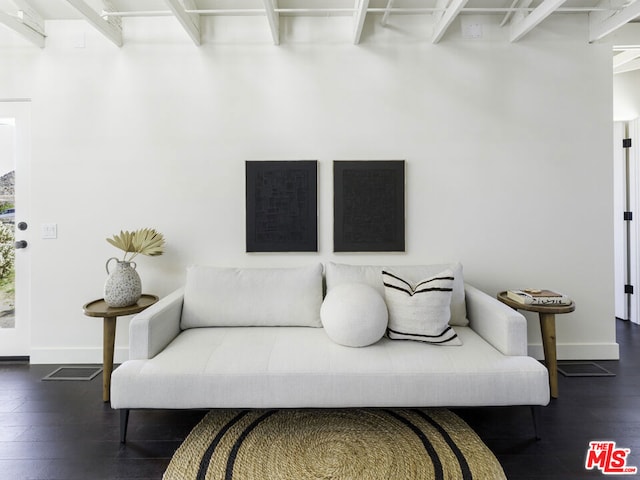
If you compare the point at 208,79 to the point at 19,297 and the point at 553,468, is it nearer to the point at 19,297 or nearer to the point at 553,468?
the point at 19,297

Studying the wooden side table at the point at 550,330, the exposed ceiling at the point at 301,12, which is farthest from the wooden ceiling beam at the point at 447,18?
the wooden side table at the point at 550,330

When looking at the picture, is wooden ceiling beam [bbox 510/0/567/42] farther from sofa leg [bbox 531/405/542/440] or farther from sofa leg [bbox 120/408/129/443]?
sofa leg [bbox 120/408/129/443]

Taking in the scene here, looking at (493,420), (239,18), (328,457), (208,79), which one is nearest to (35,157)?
(208,79)

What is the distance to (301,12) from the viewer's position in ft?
8.52

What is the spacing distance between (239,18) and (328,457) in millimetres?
2967

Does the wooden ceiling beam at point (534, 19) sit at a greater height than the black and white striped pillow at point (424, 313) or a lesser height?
greater

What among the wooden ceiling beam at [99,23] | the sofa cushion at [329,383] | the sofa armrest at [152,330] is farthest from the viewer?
the wooden ceiling beam at [99,23]

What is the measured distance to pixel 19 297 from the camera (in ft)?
9.56

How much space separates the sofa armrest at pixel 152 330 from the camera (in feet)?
6.34

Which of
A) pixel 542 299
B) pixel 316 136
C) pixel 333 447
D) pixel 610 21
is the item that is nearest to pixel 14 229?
pixel 316 136

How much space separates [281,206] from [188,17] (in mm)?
1441

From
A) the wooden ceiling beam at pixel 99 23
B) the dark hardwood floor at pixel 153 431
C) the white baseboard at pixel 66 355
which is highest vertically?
the wooden ceiling beam at pixel 99 23

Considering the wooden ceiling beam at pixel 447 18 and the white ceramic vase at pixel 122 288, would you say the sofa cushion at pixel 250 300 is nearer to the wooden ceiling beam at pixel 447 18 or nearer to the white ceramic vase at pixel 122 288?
the white ceramic vase at pixel 122 288

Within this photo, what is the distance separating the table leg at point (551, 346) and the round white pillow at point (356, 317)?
43.9 inches
